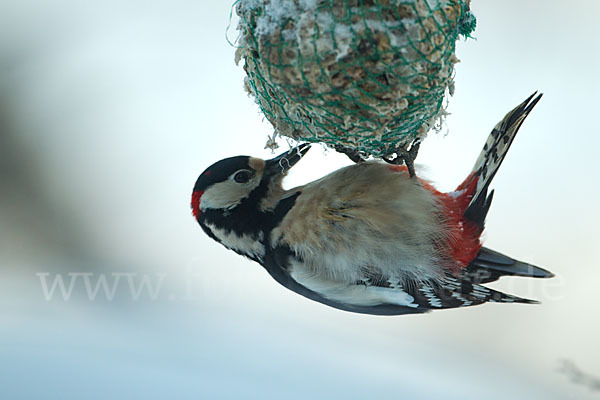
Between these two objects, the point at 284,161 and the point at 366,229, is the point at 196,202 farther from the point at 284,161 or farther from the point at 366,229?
the point at 366,229

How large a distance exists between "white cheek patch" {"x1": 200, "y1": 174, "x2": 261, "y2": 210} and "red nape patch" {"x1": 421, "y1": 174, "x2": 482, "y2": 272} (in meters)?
0.49

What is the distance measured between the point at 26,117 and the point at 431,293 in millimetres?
2019

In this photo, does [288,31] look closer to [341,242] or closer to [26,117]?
[341,242]

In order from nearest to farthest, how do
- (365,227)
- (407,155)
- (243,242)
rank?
(407,155)
(365,227)
(243,242)

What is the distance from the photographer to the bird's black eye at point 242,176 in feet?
5.25

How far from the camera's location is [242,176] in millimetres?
1608

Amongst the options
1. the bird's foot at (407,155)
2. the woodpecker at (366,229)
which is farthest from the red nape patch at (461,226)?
the bird's foot at (407,155)

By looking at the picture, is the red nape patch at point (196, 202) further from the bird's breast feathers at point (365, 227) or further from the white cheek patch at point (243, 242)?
the bird's breast feathers at point (365, 227)

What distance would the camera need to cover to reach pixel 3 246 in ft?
9.12

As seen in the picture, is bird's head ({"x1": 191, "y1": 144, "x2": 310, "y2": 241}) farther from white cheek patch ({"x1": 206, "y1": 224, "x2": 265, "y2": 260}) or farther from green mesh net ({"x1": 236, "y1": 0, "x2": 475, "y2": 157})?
green mesh net ({"x1": 236, "y1": 0, "x2": 475, "y2": 157})

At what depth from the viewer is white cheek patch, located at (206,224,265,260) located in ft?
5.37

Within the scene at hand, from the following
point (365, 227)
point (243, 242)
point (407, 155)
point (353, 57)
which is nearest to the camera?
point (353, 57)

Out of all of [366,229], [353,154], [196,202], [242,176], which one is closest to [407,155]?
[353,154]

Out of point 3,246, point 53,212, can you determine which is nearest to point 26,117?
point 53,212
